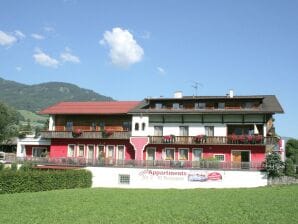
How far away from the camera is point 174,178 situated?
36.4 metres

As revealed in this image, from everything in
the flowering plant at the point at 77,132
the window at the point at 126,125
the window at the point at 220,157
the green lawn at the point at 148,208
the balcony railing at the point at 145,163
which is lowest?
the green lawn at the point at 148,208

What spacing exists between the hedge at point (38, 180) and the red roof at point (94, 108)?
10453mm

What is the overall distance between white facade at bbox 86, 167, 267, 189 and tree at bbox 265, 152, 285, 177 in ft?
2.21

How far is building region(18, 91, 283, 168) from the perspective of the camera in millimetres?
38125

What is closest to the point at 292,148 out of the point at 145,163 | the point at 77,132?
the point at 145,163

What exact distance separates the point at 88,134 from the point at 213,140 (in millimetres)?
13020

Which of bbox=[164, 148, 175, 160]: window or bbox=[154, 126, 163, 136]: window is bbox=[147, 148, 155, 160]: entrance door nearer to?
bbox=[164, 148, 175, 160]: window

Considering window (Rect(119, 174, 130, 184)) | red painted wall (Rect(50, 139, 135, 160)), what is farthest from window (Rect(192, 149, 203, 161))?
window (Rect(119, 174, 130, 184))

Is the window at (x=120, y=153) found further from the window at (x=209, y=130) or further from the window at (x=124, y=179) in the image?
the window at (x=209, y=130)

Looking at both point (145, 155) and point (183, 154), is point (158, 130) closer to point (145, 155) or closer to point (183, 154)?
point (145, 155)

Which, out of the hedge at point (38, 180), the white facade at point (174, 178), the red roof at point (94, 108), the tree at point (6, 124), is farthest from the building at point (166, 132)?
the tree at point (6, 124)

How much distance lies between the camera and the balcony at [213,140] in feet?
122

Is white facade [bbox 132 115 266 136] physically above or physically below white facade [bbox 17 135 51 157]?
above

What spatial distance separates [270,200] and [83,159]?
Answer: 21591 millimetres
